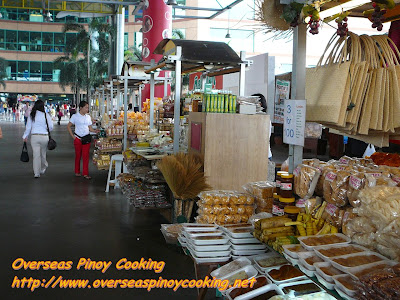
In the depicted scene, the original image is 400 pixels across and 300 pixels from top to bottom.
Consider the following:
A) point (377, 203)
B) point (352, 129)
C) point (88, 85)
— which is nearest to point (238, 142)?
point (352, 129)

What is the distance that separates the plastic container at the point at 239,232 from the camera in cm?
329

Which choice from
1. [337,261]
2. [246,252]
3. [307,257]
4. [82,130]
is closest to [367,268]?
[337,261]

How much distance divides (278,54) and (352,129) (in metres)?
37.9

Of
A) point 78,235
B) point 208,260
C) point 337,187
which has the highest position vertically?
point 337,187

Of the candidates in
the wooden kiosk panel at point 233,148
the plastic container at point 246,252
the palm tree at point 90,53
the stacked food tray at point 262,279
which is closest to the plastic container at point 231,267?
the stacked food tray at point 262,279

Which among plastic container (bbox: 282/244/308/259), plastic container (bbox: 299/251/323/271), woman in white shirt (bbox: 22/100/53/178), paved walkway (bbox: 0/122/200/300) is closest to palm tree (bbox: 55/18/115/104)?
woman in white shirt (bbox: 22/100/53/178)

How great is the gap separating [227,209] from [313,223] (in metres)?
1.27

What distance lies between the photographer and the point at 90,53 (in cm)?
3225

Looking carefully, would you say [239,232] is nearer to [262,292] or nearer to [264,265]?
[264,265]

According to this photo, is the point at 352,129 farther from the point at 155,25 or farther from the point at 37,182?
the point at 155,25

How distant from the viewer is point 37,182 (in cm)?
913

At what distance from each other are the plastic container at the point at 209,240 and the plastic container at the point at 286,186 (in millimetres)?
580

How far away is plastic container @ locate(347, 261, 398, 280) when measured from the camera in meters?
2.14

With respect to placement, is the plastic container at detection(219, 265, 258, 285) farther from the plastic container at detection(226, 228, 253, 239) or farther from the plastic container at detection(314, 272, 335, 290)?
the plastic container at detection(314, 272, 335, 290)
